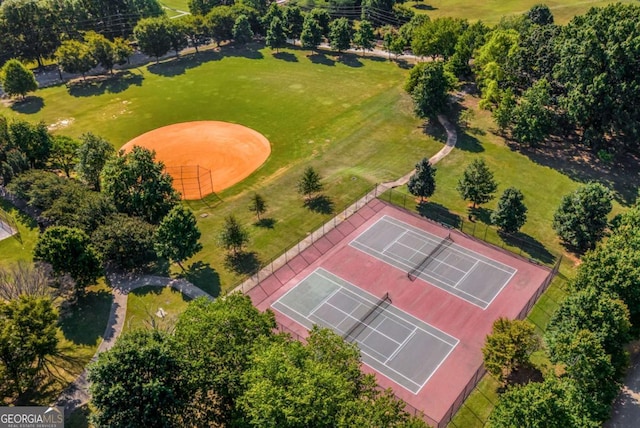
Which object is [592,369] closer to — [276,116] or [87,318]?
[87,318]

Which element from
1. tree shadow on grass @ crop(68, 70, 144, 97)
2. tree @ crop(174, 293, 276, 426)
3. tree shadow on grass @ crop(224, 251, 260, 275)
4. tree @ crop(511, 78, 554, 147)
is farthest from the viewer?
tree shadow on grass @ crop(68, 70, 144, 97)

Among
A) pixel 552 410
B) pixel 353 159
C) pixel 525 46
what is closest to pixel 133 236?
pixel 353 159

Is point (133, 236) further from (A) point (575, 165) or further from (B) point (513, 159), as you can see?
(A) point (575, 165)

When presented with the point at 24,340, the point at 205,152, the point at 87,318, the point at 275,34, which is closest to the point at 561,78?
the point at 205,152

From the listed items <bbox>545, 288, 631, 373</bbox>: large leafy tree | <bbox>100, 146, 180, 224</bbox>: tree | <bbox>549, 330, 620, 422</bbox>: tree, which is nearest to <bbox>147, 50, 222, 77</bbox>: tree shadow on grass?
<bbox>100, 146, 180, 224</bbox>: tree

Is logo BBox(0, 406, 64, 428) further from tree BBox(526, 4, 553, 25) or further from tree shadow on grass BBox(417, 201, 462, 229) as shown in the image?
tree BBox(526, 4, 553, 25)
